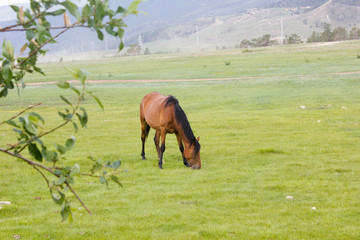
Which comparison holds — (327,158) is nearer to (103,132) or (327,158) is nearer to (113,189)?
(113,189)

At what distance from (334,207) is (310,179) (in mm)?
2175

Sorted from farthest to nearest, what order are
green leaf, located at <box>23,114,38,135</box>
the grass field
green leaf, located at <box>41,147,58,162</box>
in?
the grass field, green leaf, located at <box>41,147,58,162</box>, green leaf, located at <box>23,114,38,135</box>

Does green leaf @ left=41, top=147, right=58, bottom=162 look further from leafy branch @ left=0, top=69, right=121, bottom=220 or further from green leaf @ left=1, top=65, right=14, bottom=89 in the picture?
green leaf @ left=1, top=65, right=14, bottom=89

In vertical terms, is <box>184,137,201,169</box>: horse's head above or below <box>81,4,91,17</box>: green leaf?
below

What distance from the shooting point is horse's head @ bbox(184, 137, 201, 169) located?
12484 mm

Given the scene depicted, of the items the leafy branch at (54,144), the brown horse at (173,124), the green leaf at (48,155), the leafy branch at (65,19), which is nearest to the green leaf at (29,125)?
the leafy branch at (54,144)

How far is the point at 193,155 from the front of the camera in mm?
12523

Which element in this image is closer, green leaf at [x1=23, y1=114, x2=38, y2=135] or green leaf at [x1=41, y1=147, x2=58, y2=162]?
green leaf at [x1=23, y1=114, x2=38, y2=135]

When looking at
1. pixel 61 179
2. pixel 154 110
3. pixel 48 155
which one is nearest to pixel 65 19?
pixel 48 155

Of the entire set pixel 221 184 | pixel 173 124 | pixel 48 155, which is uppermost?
pixel 48 155

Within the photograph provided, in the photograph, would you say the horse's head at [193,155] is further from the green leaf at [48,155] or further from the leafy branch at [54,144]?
the green leaf at [48,155]

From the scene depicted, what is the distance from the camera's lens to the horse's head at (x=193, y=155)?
12.5 meters

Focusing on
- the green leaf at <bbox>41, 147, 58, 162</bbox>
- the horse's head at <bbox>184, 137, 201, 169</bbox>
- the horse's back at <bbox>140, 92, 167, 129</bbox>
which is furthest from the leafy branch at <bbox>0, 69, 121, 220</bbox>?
the horse's back at <bbox>140, 92, 167, 129</bbox>

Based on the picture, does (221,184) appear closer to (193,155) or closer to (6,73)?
(193,155)
